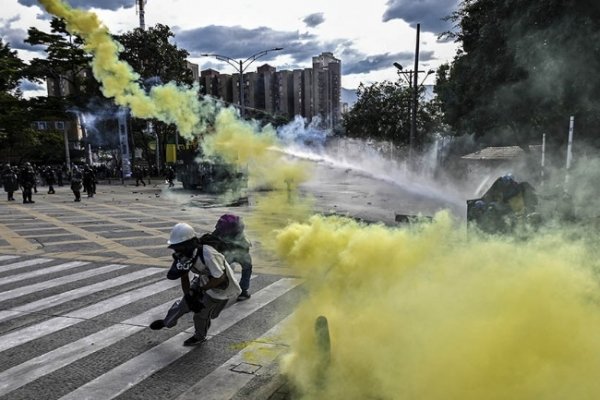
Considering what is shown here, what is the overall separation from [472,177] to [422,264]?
99.7ft

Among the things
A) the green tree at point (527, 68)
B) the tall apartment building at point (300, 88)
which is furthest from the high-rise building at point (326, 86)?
the green tree at point (527, 68)

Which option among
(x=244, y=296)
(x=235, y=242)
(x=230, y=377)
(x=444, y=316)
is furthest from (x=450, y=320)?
(x=244, y=296)

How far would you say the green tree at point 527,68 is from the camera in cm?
1309

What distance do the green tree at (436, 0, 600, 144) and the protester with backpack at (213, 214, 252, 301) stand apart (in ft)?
37.5

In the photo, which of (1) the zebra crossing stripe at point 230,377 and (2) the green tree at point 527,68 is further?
(2) the green tree at point 527,68

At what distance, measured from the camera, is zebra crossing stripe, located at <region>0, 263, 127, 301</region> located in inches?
285

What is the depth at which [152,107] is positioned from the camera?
15461mm

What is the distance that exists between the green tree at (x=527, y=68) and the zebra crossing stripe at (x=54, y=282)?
13003 mm

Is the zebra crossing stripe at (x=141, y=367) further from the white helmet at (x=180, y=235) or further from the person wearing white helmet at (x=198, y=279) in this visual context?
the white helmet at (x=180, y=235)

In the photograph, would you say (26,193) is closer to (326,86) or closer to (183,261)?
(183,261)

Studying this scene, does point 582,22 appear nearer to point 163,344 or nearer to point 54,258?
point 163,344

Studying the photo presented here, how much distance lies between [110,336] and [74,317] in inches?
38.4

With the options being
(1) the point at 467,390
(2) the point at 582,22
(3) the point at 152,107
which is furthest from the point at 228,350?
(2) the point at 582,22

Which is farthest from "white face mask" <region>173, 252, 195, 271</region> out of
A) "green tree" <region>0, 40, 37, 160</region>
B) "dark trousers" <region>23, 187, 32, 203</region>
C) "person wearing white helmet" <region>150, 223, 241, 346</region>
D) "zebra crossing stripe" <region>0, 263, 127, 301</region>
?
"green tree" <region>0, 40, 37, 160</region>
